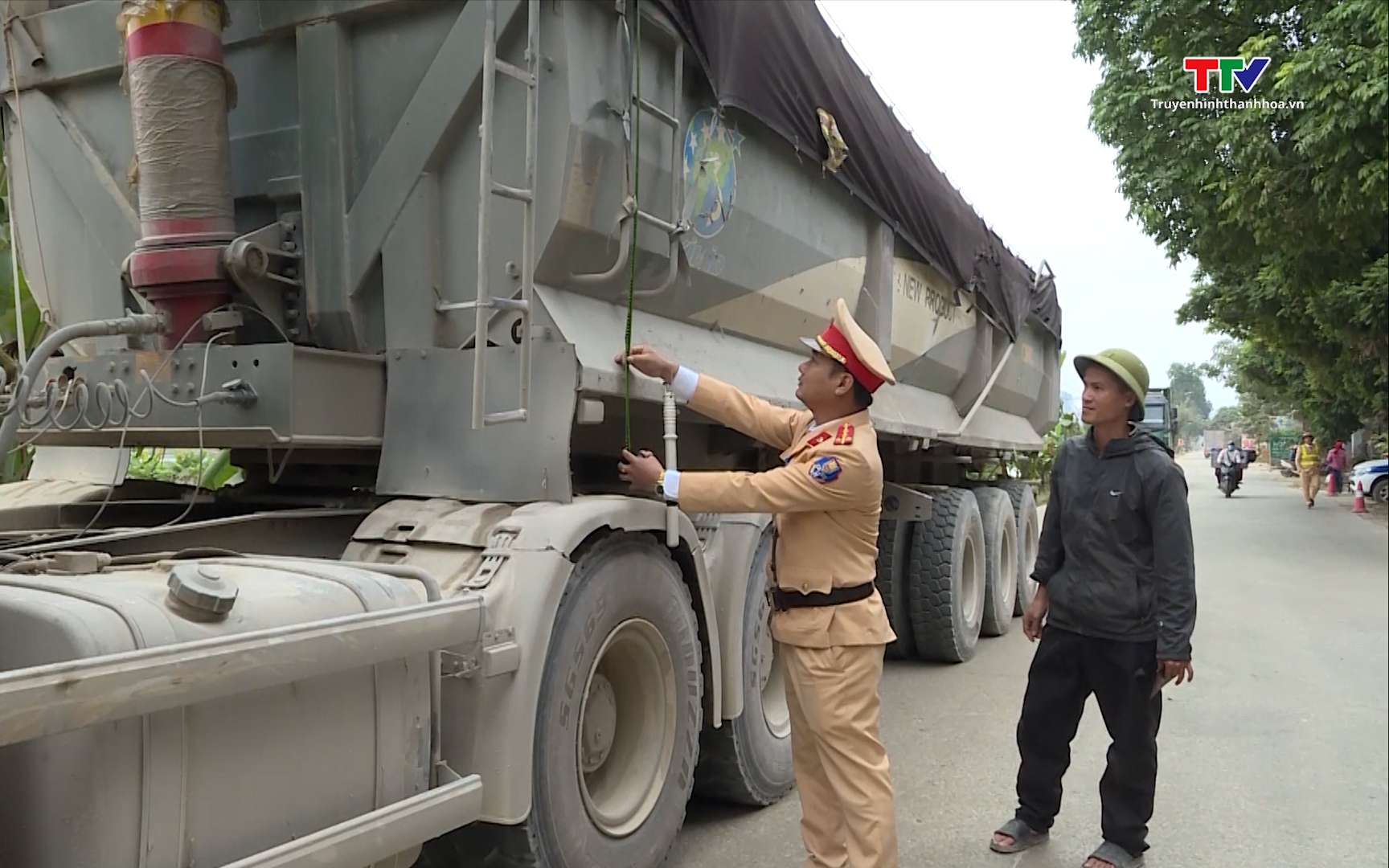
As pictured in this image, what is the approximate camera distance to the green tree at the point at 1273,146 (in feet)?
33.9

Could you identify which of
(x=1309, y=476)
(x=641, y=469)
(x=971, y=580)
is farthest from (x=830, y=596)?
(x=1309, y=476)

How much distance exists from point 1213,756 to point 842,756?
112 inches

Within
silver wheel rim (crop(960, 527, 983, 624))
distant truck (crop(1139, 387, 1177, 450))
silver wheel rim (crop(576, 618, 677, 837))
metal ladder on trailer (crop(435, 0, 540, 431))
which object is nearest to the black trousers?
silver wheel rim (crop(576, 618, 677, 837))

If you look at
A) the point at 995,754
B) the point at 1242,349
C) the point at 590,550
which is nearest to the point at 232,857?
the point at 590,550

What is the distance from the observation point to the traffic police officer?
3123 millimetres

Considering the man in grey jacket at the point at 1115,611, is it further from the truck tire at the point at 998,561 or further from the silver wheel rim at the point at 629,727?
the truck tire at the point at 998,561

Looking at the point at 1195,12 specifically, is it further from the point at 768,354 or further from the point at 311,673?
the point at 311,673

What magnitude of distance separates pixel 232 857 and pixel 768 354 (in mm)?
3208

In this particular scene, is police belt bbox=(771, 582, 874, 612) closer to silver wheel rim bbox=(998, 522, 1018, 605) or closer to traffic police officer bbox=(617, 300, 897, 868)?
traffic police officer bbox=(617, 300, 897, 868)

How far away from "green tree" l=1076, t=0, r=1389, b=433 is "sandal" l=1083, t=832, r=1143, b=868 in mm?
9069

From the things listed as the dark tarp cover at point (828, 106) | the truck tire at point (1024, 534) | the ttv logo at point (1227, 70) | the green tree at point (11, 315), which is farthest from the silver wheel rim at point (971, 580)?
the ttv logo at point (1227, 70)

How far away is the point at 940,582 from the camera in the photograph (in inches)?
269

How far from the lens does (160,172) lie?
3.21m

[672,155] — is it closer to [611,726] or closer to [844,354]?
[844,354]
